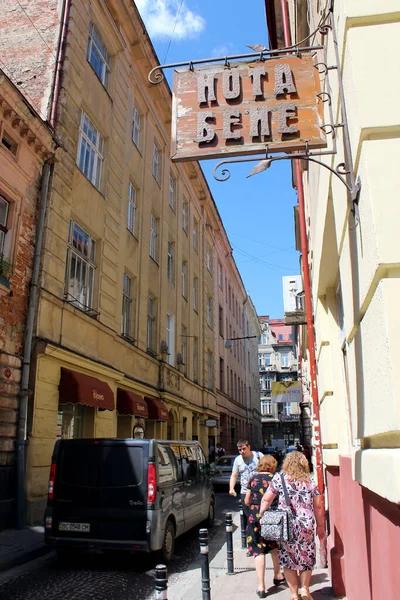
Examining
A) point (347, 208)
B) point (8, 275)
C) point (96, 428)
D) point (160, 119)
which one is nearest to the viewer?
point (347, 208)

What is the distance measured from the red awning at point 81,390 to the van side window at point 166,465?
13.4ft

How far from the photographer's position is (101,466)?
7.94 meters

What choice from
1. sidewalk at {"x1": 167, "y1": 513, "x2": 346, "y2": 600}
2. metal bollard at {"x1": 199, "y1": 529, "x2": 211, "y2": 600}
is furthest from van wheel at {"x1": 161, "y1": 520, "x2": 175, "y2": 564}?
metal bollard at {"x1": 199, "y1": 529, "x2": 211, "y2": 600}

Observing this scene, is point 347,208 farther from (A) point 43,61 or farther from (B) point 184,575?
(A) point 43,61

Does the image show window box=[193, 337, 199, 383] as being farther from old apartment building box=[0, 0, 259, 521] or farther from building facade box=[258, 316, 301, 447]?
building facade box=[258, 316, 301, 447]

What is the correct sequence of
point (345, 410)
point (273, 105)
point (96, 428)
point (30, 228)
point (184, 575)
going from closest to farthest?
point (273, 105) → point (345, 410) → point (184, 575) → point (30, 228) → point (96, 428)

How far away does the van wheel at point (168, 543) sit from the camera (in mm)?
7790

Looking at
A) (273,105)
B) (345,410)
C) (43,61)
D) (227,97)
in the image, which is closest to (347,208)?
(273,105)

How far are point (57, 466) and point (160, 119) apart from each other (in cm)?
1924

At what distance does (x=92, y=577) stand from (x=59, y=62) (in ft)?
42.0

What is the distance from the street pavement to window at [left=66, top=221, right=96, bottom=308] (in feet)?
21.9

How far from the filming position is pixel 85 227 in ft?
48.5

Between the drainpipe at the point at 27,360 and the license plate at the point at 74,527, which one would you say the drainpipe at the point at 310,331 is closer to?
the license plate at the point at 74,527

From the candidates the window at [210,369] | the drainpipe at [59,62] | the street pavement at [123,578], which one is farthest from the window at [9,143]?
the window at [210,369]
